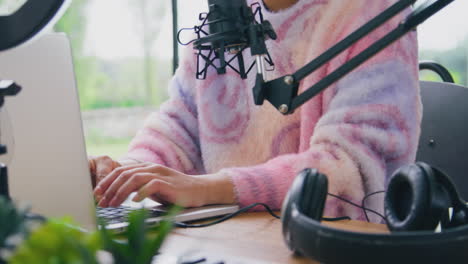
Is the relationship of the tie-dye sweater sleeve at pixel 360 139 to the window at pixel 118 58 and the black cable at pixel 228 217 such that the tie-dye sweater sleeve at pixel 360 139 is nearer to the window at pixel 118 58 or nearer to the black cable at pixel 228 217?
the black cable at pixel 228 217

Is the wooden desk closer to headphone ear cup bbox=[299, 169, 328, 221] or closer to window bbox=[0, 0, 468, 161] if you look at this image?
headphone ear cup bbox=[299, 169, 328, 221]

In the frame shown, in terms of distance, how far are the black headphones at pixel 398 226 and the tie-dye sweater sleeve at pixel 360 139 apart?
245 millimetres

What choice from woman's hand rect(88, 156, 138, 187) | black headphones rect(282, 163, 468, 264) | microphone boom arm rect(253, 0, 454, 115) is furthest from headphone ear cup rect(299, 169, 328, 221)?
woman's hand rect(88, 156, 138, 187)

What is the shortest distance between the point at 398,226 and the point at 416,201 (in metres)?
0.04

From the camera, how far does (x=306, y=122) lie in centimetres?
98

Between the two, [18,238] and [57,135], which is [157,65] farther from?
[18,238]

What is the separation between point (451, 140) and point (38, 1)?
2.82ft

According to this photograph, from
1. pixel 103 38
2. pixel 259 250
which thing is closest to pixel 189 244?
pixel 259 250

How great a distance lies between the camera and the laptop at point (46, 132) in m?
0.59

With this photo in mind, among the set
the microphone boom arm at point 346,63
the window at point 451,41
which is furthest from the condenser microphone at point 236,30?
the window at point 451,41

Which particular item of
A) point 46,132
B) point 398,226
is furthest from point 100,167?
point 398,226

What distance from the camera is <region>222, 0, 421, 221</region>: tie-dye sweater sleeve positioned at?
817 mm

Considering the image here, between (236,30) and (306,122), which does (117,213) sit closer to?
(236,30)

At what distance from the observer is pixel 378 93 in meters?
0.84
